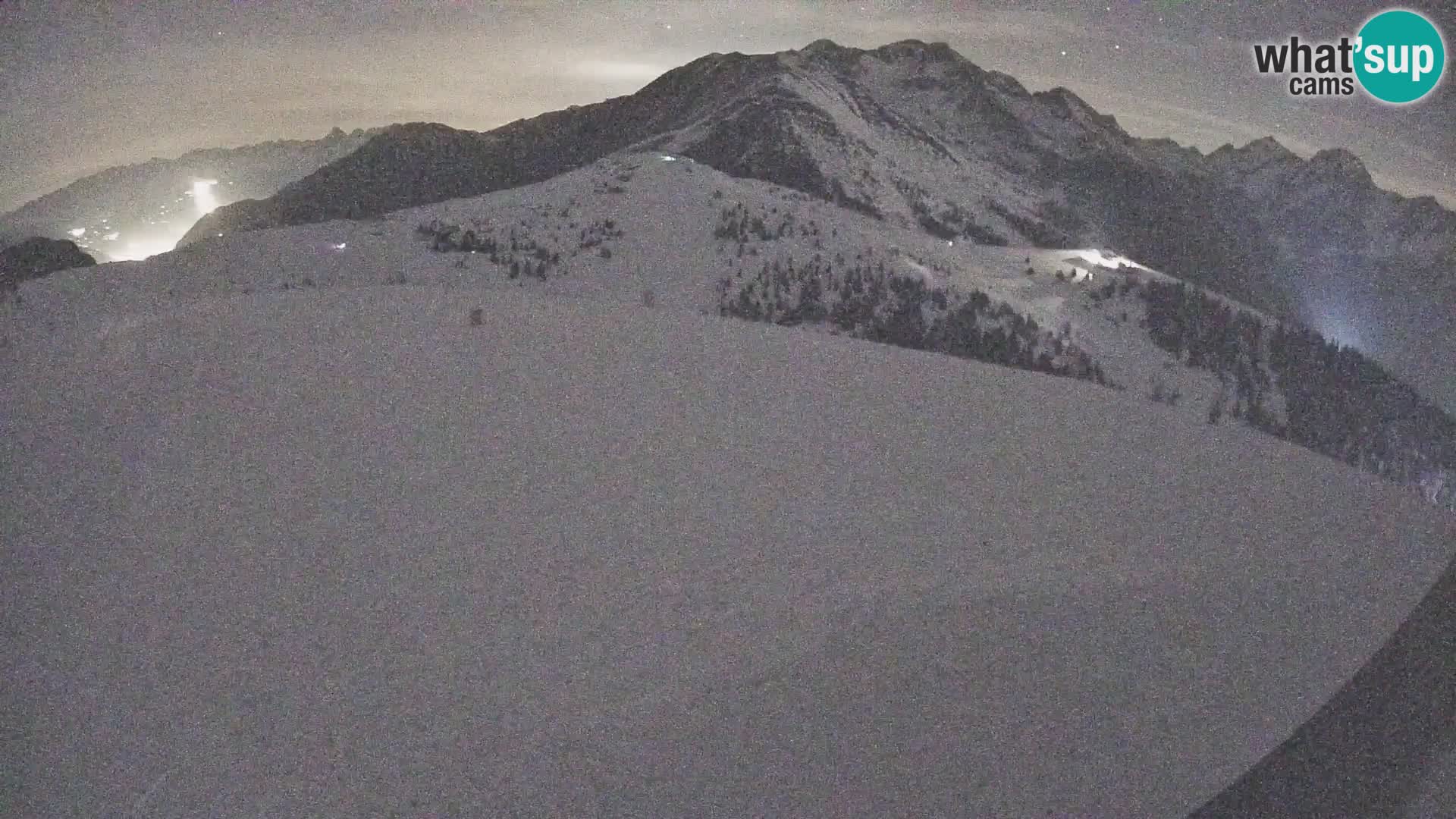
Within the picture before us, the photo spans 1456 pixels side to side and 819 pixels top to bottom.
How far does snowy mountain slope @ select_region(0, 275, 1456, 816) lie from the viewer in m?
3.27

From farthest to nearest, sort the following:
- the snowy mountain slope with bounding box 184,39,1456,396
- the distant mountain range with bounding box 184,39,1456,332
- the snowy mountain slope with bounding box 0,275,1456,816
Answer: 1. the snowy mountain slope with bounding box 184,39,1456,396
2. the distant mountain range with bounding box 184,39,1456,332
3. the snowy mountain slope with bounding box 0,275,1456,816

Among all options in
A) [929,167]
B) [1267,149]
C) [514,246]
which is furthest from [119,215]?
[1267,149]

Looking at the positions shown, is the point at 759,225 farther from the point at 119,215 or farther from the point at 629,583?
the point at 119,215

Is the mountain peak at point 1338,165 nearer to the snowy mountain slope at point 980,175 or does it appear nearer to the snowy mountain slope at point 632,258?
the snowy mountain slope at point 980,175

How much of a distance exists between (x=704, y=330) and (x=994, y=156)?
73.7 meters

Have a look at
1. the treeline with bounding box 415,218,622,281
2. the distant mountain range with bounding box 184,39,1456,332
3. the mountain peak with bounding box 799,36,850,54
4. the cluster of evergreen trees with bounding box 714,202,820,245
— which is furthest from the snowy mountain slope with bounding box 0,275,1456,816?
the mountain peak with bounding box 799,36,850,54


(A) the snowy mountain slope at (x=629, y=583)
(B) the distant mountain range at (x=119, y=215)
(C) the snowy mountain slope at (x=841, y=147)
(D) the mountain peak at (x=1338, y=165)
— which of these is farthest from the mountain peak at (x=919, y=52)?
(D) the mountain peak at (x=1338, y=165)

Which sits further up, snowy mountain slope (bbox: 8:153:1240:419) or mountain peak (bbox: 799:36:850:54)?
mountain peak (bbox: 799:36:850:54)

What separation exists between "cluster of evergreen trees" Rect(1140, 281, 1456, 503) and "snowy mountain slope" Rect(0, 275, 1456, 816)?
7481mm

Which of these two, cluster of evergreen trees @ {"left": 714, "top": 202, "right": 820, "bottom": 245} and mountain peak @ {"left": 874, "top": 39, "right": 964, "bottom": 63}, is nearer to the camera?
cluster of evergreen trees @ {"left": 714, "top": 202, "right": 820, "bottom": 245}

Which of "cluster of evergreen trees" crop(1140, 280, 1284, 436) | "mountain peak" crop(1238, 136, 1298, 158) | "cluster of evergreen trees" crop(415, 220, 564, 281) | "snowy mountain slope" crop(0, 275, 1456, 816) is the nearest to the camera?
"snowy mountain slope" crop(0, 275, 1456, 816)

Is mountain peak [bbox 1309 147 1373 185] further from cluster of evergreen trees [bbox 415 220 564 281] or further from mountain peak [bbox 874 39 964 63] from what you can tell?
cluster of evergreen trees [bbox 415 220 564 281]

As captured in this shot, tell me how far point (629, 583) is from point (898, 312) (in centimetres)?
1091

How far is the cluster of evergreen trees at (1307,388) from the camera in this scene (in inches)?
545
